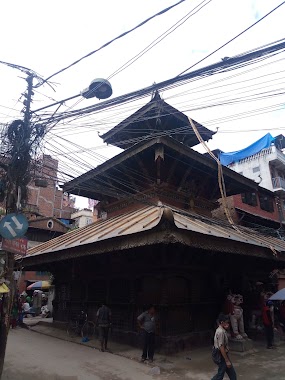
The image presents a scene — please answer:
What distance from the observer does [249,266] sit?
12.9 m

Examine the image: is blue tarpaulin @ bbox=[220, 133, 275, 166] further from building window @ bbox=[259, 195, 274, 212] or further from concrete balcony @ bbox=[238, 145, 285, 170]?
building window @ bbox=[259, 195, 274, 212]

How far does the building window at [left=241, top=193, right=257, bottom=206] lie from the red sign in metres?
20.2

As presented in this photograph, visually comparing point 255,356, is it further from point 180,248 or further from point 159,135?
point 159,135

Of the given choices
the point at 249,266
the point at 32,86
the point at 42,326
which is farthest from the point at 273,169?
the point at 32,86

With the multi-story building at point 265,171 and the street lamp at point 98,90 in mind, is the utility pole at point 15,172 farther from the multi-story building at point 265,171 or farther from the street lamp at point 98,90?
the multi-story building at point 265,171

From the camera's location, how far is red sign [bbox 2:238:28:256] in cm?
681

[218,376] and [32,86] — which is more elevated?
[32,86]

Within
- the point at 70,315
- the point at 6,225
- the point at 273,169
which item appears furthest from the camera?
the point at 273,169

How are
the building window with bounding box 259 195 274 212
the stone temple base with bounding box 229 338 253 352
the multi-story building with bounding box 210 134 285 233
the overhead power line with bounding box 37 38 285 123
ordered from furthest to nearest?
the building window with bounding box 259 195 274 212 < the multi-story building with bounding box 210 134 285 233 < the stone temple base with bounding box 229 338 253 352 < the overhead power line with bounding box 37 38 285 123

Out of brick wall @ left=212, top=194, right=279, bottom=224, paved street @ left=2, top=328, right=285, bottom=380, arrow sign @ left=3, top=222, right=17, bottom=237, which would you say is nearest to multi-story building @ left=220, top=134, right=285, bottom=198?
brick wall @ left=212, top=194, right=279, bottom=224

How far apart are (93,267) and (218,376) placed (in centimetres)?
722

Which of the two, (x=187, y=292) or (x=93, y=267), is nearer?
(x=187, y=292)

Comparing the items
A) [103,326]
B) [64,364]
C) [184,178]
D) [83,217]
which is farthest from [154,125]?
[83,217]

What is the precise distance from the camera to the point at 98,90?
24.0ft
